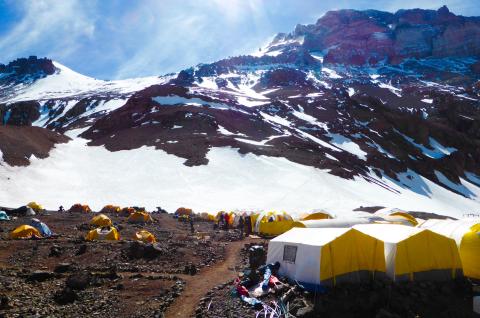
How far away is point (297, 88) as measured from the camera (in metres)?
197

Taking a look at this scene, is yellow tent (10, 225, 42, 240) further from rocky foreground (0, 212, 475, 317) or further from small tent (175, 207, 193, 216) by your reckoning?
small tent (175, 207, 193, 216)

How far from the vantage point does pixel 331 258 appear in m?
16.6

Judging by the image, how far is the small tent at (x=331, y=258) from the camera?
54.1 feet

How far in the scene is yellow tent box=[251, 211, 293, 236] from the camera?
36406 millimetres

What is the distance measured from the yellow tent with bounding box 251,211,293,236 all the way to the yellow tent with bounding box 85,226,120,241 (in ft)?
44.0

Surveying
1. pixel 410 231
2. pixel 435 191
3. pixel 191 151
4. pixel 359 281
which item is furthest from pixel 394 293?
pixel 435 191

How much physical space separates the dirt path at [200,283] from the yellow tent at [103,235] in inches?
324

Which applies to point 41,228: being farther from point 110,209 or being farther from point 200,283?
point 110,209

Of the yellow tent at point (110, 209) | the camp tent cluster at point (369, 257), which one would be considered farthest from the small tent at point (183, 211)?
the camp tent cluster at point (369, 257)

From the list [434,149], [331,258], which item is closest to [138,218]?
[331,258]

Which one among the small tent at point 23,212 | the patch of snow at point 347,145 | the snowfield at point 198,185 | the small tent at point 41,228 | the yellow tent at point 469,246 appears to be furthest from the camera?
the patch of snow at point 347,145

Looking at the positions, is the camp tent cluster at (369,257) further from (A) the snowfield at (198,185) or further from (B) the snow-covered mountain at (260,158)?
(B) the snow-covered mountain at (260,158)

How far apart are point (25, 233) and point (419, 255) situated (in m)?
23.6

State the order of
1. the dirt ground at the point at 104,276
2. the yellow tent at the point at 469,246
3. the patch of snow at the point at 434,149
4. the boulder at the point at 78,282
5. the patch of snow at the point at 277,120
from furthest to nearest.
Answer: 1. the patch of snow at the point at 434,149
2. the patch of snow at the point at 277,120
3. the yellow tent at the point at 469,246
4. the boulder at the point at 78,282
5. the dirt ground at the point at 104,276
